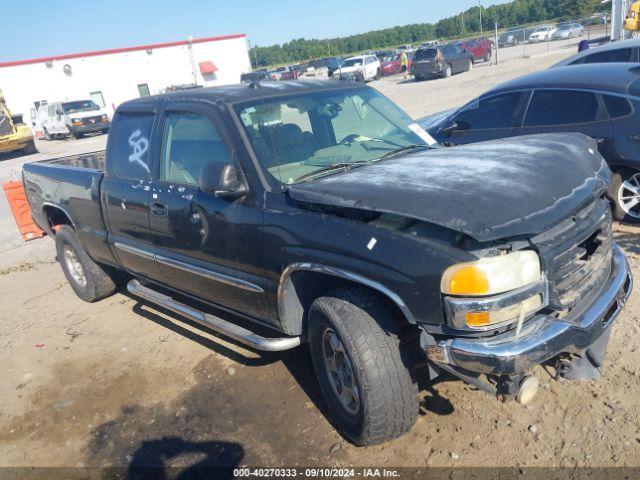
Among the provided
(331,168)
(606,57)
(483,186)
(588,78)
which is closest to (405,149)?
(331,168)

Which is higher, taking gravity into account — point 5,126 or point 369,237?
point 5,126

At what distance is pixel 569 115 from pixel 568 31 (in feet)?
146

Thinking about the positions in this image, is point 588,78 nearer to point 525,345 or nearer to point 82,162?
point 525,345

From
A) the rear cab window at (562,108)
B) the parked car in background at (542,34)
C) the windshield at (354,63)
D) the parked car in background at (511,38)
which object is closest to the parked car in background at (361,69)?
the windshield at (354,63)

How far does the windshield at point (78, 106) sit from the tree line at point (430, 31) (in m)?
55.6

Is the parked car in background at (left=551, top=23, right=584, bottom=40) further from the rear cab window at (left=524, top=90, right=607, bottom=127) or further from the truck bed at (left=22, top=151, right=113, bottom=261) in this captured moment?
the truck bed at (left=22, top=151, right=113, bottom=261)

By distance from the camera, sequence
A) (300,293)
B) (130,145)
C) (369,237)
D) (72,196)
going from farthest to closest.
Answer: (72,196), (130,145), (300,293), (369,237)

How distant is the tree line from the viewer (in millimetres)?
73312

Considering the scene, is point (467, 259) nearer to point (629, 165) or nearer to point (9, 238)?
point (629, 165)

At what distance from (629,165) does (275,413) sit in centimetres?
434

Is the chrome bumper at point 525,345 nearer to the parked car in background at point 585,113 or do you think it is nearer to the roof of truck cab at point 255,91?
the roof of truck cab at point 255,91

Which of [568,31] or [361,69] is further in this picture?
[568,31]

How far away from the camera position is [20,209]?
27.4 ft

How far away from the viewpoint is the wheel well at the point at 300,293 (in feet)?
10.2
